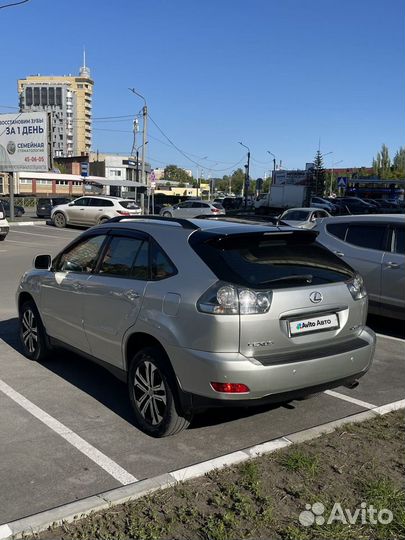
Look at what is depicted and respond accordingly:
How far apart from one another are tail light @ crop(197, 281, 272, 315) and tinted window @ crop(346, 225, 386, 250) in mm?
4305

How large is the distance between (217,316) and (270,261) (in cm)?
65

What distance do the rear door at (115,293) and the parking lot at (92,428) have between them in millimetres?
555

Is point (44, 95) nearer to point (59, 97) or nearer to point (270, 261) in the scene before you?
point (59, 97)

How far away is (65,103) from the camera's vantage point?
389ft

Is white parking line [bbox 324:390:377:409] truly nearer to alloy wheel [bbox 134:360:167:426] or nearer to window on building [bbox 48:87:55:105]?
alloy wheel [bbox 134:360:167:426]

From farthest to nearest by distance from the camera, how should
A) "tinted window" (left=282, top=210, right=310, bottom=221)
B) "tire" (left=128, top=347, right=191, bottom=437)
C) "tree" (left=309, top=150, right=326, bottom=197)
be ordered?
"tree" (left=309, top=150, right=326, bottom=197)
"tinted window" (left=282, top=210, right=310, bottom=221)
"tire" (left=128, top=347, right=191, bottom=437)

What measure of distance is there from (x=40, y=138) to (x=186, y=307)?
31761mm

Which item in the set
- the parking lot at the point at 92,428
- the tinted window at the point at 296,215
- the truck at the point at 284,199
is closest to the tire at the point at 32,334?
the parking lot at the point at 92,428

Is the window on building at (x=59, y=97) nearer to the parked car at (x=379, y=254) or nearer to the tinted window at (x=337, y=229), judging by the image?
the tinted window at (x=337, y=229)

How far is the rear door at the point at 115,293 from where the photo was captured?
4113mm

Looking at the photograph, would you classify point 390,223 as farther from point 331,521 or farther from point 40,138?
point 40,138

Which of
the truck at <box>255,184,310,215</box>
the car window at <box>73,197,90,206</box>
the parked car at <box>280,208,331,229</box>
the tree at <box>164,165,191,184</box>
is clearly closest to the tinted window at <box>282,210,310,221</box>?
the parked car at <box>280,208,331,229</box>

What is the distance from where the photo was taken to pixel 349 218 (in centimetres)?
794

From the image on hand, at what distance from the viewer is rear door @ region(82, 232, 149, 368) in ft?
13.5
